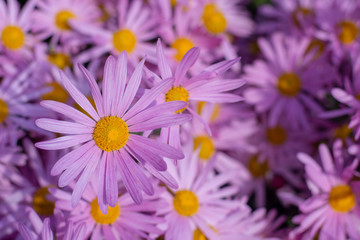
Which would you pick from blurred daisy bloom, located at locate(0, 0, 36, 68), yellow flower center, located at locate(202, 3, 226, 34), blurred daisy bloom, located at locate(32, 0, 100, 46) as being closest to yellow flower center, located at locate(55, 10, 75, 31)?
blurred daisy bloom, located at locate(32, 0, 100, 46)

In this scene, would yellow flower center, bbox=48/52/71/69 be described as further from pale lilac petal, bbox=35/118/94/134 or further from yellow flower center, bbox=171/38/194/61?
pale lilac petal, bbox=35/118/94/134

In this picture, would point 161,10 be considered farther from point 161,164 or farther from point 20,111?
point 161,164

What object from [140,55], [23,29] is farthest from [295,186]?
[23,29]

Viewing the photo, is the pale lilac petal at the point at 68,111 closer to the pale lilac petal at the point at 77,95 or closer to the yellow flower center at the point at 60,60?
the pale lilac petal at the point at 77,95

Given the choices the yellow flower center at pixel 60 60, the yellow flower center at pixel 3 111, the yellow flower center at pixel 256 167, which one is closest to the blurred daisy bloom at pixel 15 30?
the yellow flower center at pixel 60 60

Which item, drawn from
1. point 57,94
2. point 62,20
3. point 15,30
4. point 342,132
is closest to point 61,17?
point 62,20

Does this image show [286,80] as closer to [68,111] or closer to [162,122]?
[162,122]
